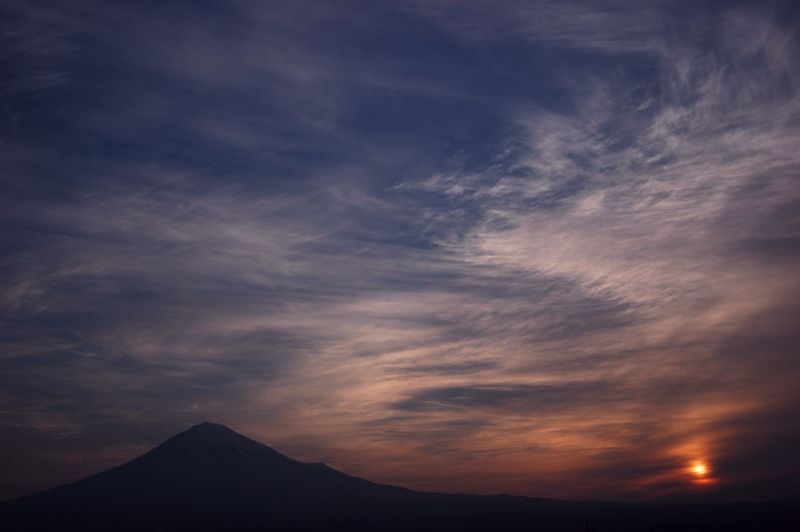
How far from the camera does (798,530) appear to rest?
143250 millimetres

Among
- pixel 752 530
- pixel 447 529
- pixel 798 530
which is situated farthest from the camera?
pixel 447 529

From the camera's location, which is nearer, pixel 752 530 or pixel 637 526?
pixel 752 530

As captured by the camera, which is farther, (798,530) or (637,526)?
(637,526)

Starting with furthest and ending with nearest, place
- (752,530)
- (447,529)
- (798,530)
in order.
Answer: (447,529) → (752,530) → (798,530)

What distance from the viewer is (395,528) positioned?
646ft

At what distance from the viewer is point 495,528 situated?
7628 inches

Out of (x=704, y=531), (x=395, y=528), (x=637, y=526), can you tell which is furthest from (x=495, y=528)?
(x=704, y=531)

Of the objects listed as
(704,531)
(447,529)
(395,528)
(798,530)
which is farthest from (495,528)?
(798,530)

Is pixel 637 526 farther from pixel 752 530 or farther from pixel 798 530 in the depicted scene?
pixel 798 530

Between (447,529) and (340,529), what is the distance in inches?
1269

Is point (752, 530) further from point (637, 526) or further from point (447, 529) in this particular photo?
point (447, 529)

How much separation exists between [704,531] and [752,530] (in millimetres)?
13481

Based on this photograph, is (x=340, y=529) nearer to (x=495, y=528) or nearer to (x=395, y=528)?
(x=395, y=528)

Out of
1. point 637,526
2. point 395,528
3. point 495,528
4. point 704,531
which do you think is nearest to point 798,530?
point 704,531
